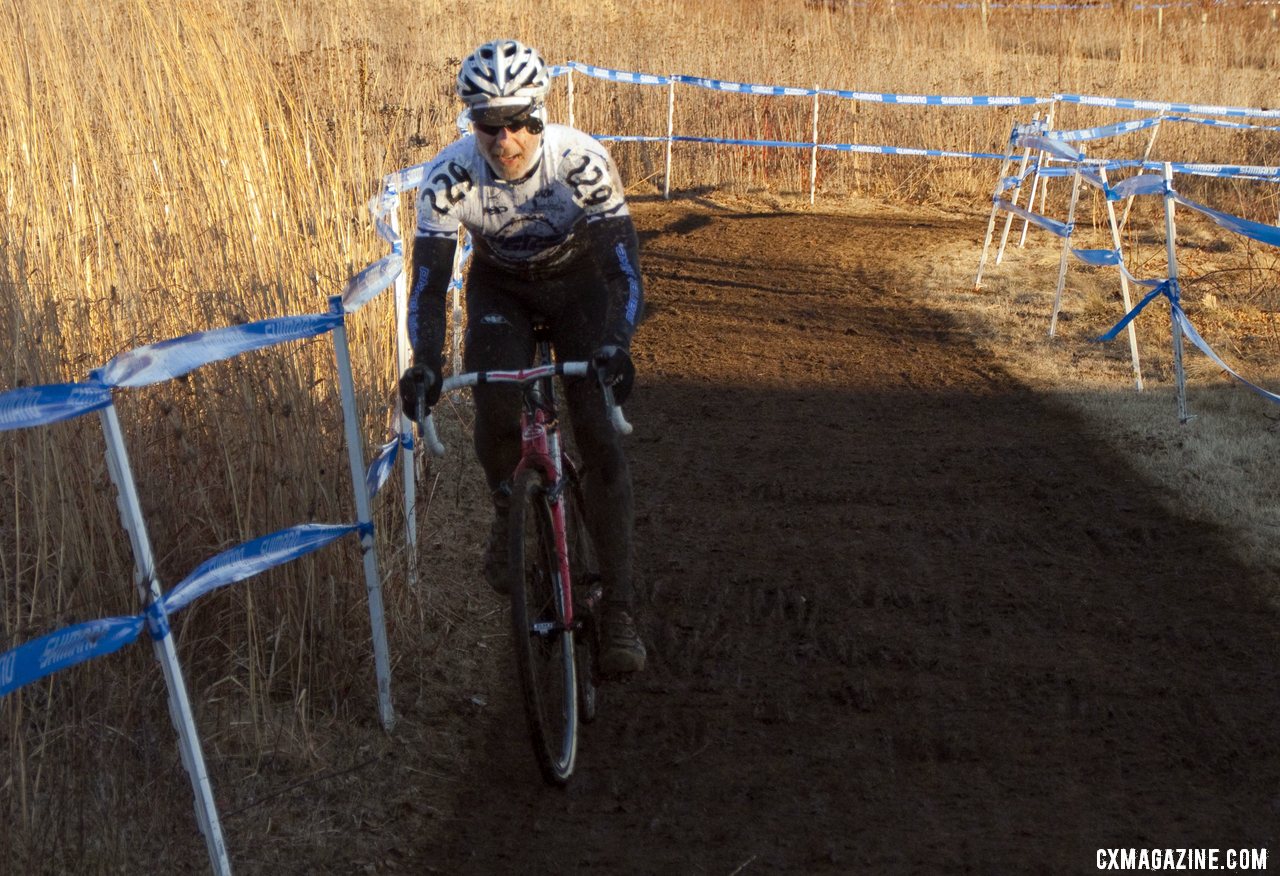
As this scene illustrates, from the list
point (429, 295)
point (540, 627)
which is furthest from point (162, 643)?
point (429, 295)

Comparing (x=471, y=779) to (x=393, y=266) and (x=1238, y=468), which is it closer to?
(x=393, y=266)

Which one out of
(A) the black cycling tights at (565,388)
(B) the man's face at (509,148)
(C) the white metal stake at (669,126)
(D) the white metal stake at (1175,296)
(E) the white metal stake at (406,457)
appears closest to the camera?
(B) the man's face at (509,148)

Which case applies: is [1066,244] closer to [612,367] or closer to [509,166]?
[509,166]

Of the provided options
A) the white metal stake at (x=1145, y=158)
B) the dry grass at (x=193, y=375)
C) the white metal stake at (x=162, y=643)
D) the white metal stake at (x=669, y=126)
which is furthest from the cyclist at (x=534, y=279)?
the white metal stake at (x=669, y=126)

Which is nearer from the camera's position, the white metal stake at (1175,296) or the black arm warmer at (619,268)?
the black arm warmer at (619,268)

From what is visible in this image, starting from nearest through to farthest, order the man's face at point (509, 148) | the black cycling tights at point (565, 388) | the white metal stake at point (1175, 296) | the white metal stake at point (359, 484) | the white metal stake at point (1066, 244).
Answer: the white metal stake at point (359, 484), the man's face at point (509, 148), the black cycling tights at point (565, 388), the white metal stake at point (1175, 296), the white metal stake at point (1066, 244)

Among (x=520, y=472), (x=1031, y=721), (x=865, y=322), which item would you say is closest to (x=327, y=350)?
(x=520, y=472)

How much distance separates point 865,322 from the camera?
11.4m

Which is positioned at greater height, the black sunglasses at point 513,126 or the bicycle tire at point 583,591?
the black sunglasses at point 513,126

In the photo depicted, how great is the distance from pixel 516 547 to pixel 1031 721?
198 cm

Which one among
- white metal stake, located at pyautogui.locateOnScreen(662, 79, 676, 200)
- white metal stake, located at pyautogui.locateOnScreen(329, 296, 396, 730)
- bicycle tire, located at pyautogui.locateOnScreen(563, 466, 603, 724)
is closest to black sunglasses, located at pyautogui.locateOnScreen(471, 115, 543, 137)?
white metal stake, located at pyautogui.locateOnScreen(329, 296, 396, 730)

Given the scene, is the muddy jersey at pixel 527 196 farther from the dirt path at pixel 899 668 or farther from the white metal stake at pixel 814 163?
the white metal stake at pixel 814 163

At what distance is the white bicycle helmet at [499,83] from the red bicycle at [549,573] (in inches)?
32.4

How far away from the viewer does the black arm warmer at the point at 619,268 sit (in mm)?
4477
